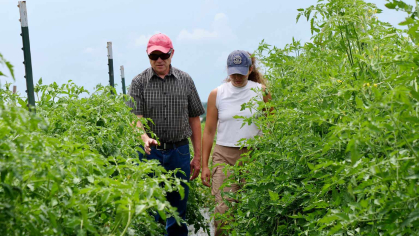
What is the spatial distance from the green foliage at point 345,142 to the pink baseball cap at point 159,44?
87 centimetres

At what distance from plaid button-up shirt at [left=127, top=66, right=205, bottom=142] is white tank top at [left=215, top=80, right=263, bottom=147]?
1.32 ft

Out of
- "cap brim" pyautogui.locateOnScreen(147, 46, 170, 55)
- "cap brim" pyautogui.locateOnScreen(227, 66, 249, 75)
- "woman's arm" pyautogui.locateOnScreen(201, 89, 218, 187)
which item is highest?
"cap brim" pyautogui.locateOnScreen(147, 46, 170, 55)

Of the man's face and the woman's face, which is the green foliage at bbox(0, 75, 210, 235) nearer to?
the woman's face

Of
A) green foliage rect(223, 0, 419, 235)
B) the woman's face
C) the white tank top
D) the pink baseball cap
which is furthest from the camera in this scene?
the pink baseball cap

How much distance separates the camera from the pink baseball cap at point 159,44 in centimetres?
469

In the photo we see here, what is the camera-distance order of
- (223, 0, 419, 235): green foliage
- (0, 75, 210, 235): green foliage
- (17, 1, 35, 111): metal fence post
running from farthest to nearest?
(17, 1, 35, 111): metal fence post, (223, 0, 419, 235): green foliage, (0, 75, 210, 235): green foliage

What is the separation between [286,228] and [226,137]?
61.1 inches

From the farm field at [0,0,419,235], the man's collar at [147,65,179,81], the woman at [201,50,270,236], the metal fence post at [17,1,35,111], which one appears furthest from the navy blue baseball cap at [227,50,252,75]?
the metal fence post at [17,1,35,111]

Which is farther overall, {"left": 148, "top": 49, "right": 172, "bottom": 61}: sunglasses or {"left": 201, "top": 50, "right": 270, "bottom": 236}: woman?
{"left": 148, "top": 49, "right": 172, "bottom": 61}: sunglasses

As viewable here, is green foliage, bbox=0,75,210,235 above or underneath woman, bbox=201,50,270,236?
above

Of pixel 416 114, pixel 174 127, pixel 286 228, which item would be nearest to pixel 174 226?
pixel 174 127

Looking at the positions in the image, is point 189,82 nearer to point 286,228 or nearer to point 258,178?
point 258,178

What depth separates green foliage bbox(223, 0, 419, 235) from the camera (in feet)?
5.73

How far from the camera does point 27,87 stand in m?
6.16
